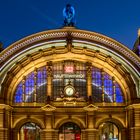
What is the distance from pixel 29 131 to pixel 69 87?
6972 millimetres

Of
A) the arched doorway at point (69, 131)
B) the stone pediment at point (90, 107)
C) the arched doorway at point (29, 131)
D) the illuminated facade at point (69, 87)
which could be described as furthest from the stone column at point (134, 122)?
the arched doorway at point (29, 131)

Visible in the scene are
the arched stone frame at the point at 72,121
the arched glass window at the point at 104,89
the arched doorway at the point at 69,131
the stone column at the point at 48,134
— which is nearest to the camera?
the stone column at the point at 48,134

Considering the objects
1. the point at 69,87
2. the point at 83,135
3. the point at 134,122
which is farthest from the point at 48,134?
the point at 134,122

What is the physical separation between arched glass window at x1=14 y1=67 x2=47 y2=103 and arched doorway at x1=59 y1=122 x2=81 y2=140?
4079 millimetres

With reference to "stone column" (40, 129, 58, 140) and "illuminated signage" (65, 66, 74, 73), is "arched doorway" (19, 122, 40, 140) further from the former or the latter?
"illuminated signage" (65, 66, 74, 73)

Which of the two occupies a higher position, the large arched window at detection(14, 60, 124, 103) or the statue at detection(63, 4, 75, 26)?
the statue at detection(63, 4, 75, 26)

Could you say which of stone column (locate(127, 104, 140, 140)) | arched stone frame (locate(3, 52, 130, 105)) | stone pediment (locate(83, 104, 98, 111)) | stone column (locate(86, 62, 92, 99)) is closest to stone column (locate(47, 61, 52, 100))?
arched stone frame (locate(3, 52, 130, 105))

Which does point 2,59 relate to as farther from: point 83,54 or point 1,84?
point 83,54

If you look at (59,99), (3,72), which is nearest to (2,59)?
(3,72)

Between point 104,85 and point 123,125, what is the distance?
526 cm

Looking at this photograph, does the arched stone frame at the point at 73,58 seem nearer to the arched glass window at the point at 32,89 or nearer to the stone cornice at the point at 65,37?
the arched glass window at the point at 32,89

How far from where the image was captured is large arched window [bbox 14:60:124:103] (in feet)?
219

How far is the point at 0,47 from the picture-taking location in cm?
6806

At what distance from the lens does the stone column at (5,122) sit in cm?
6292
